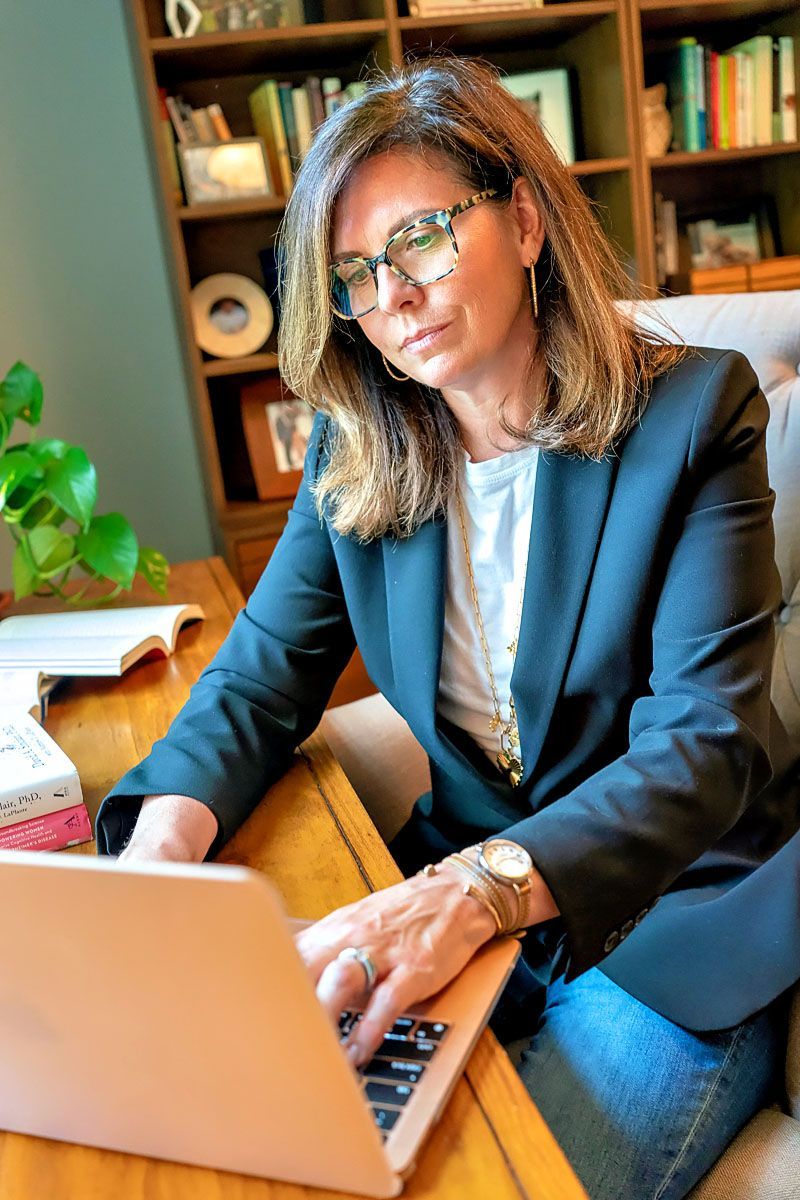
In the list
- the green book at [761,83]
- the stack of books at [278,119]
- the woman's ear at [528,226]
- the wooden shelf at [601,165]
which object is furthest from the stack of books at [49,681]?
the green book at [761,83]

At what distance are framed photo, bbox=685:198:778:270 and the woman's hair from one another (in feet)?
6.44

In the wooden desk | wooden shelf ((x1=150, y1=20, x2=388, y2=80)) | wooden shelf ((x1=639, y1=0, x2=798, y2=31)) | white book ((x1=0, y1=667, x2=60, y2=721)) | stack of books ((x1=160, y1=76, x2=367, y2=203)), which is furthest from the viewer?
wooden shelf ((x1=639, y1=0, x2=798, y2=31))

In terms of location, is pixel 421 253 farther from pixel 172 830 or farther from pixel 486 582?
pixel 172 830

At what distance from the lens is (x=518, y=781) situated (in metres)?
1.17

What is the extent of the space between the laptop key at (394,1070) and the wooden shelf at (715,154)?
2.54 meters

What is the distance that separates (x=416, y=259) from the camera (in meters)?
1.10

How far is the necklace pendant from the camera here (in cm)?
118

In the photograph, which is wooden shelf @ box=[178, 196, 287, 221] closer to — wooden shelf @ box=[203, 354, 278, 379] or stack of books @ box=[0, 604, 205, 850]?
wooden shelf @ box=[203, 354, 278, 379]

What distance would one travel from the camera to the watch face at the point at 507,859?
783 millimetres

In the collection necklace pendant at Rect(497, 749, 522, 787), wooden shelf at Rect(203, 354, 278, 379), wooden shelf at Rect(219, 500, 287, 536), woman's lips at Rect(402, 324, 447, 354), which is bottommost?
wooden shelf at Rect(219, 500, 287, 536)

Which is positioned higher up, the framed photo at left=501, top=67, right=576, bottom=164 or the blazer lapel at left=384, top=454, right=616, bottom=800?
the framed photo at left=501, top=67, right=576, bottom=164

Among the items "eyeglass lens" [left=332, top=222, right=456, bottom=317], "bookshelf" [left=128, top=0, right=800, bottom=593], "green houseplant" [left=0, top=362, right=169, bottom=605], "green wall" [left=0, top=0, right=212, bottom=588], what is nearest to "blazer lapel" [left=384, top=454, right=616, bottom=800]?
"eyeglass lens" [left=332, top=222, right=456, bottom=317]

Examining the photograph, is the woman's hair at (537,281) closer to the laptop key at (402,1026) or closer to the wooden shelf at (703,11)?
the laptop key at (402,1026)

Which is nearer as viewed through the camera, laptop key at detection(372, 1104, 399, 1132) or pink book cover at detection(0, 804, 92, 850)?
laptop key at detection(372, 1104, 399, 1132)
